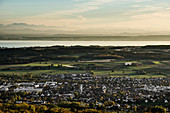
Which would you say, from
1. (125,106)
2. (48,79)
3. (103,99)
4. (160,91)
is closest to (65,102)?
(103,99)

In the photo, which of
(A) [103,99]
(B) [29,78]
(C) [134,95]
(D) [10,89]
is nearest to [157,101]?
(C) [134,95]

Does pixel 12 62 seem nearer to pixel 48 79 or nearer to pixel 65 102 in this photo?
pixel 48 79

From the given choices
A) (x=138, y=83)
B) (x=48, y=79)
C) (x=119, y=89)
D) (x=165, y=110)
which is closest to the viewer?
(x=165, y=110)

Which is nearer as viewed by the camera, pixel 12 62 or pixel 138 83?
pixel 138 83

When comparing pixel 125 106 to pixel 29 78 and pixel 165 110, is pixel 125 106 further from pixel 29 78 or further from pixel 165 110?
pixel 29 78

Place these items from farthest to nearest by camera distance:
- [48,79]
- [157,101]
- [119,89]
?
1. [48,79]
2. [119,89]
3. [157,101]

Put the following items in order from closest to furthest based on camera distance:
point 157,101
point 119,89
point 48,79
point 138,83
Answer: point 157,101, point 119,89, point 138,83, point 48,79
